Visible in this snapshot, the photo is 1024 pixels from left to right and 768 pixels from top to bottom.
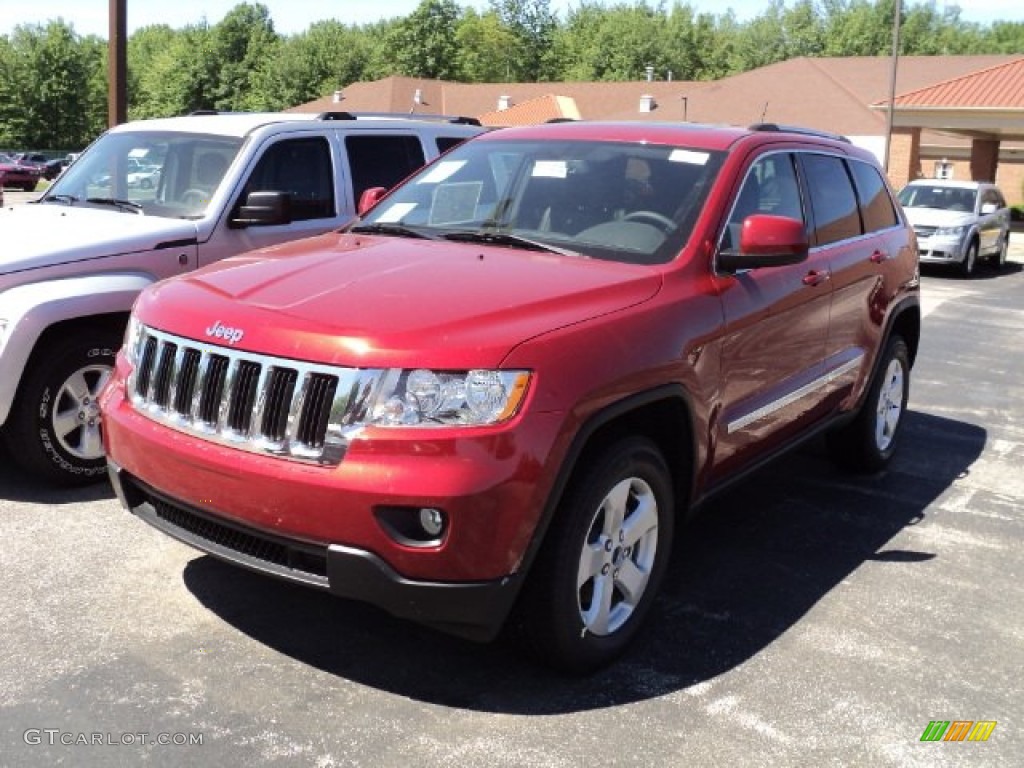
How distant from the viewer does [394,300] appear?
3.52 metres

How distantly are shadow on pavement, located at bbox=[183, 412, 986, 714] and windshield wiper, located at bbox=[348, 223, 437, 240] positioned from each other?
1.55 meters

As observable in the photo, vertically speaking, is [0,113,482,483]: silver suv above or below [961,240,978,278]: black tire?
above

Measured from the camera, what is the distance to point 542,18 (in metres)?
110

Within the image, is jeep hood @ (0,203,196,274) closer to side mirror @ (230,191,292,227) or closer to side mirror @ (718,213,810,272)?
side mirror @ (230,191,292,227)

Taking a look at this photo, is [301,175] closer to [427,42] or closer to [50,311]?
[50,311]

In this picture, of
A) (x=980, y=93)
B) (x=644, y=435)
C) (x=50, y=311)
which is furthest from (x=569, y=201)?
(x=980, y=93)

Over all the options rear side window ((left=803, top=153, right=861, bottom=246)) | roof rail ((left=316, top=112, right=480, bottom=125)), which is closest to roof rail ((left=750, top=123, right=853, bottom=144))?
rear side window ((left=803, top=153, right=861, bottom=246))

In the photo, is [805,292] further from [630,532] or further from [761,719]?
[761,719]

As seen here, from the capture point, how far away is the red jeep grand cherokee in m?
3.18

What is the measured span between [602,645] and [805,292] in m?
2.04

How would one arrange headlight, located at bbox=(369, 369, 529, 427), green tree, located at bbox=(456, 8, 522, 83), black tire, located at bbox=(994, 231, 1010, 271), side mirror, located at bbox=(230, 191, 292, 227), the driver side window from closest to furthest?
1. headlight, located at bbox=(369, 369, 529, 427)
2. the driver side window
3. side mirror, located at bbox=(230, 191, 292, 227)
4. black tire, located at bbox=(994, 231, 1010, 271)
5. green tree, located at bbox=(456, 8, 522, 83)

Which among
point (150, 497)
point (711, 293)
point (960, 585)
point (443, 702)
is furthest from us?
point (960, 585)

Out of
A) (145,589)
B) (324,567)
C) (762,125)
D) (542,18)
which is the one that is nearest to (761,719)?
(324,567)
